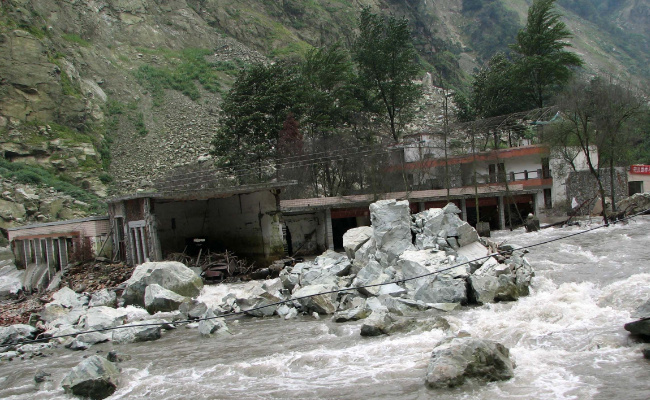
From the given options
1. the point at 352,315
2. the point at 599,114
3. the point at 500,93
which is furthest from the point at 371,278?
the point at 500,93

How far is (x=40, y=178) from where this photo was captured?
115 feet

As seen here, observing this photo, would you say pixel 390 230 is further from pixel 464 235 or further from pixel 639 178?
pixel 639 178

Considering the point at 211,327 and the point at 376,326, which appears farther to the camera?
the point at 211,327

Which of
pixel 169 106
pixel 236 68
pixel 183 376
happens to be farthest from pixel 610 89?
pixel 236 68

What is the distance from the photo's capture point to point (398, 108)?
40.5 metres

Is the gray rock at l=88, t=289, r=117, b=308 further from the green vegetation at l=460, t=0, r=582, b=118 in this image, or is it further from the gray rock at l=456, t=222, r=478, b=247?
the green vegetation at l=460, t=0, r=582, b=118

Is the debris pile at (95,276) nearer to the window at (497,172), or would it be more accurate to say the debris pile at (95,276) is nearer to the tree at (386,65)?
the window at (497,172)

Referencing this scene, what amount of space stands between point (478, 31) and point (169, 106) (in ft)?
217

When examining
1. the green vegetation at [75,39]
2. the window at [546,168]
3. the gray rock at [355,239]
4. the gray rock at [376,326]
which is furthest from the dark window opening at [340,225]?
the green vegetation at [75,39]

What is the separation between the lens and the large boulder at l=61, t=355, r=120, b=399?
303 inches

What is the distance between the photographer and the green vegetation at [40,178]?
3416 centimetres

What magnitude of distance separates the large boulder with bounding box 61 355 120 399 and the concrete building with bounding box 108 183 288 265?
1095 centimetres

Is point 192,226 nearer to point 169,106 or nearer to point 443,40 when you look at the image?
point 169,106

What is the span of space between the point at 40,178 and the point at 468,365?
35135 millimetres
